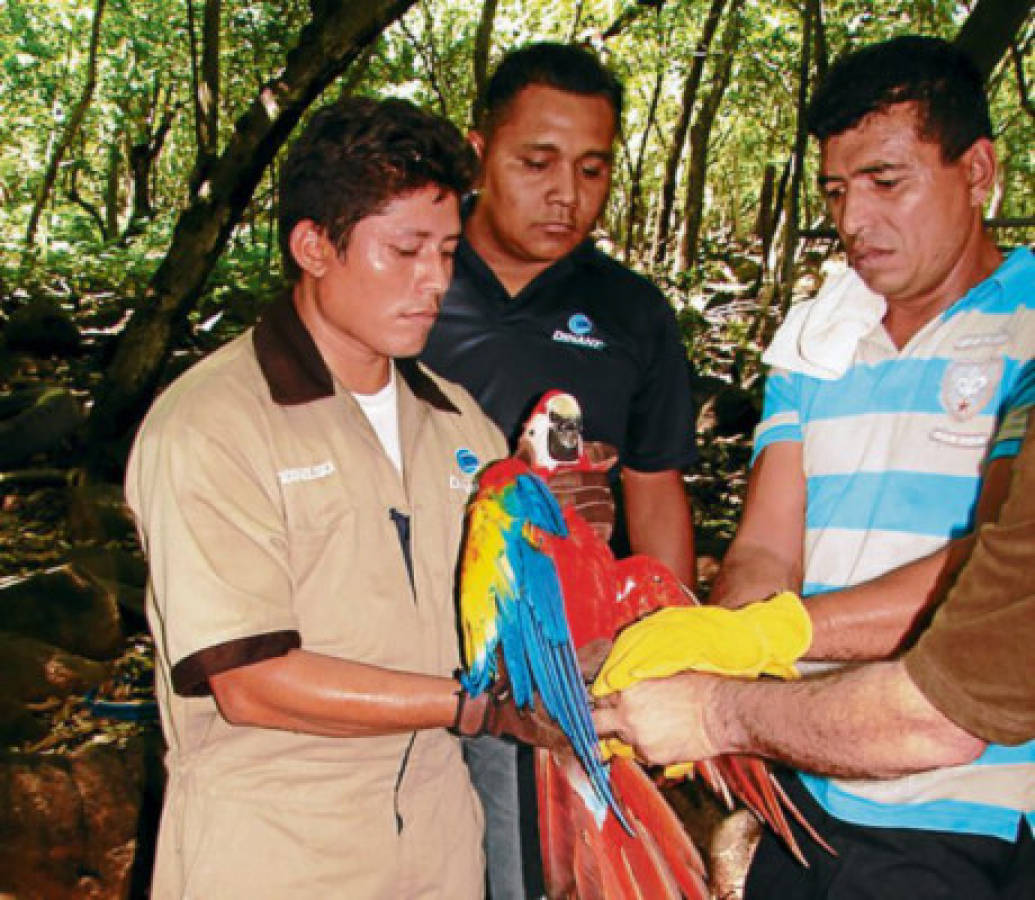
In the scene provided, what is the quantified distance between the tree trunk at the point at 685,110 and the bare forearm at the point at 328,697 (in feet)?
41.0

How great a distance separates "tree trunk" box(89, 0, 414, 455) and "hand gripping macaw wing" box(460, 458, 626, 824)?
4219 millimetres

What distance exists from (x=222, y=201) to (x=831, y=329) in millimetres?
4844

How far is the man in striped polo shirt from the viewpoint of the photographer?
6.41ft

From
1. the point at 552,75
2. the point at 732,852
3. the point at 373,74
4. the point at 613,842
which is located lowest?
the point at 732,852

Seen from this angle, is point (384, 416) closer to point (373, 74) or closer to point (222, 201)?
point (222, 201)

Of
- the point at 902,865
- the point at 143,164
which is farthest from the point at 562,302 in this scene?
the point at 143,164

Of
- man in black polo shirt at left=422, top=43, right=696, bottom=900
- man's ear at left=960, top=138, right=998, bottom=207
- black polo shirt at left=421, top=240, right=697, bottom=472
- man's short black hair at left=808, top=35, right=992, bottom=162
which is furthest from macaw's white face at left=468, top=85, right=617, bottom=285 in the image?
man's ear at left=960, top=138, right=998, bottom=207

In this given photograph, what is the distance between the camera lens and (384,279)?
76.0 inches

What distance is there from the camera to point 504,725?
183cm

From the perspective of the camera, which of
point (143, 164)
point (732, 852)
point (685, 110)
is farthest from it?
point (143, 164)

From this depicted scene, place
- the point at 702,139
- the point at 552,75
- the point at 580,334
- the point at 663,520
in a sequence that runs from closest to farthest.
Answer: the point at 552,75 < the point at 580,334 < the point at 663,520 < the point at 702,139

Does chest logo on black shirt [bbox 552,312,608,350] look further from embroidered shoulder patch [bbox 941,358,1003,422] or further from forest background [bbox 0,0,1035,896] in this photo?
forest background [bbox 0,0,1035,896]

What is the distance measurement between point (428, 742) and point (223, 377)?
0.94m

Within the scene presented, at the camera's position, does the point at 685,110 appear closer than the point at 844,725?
No
